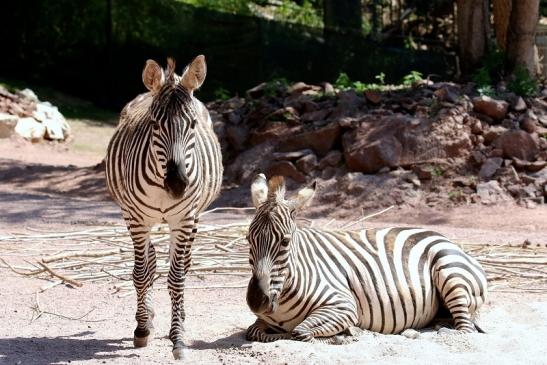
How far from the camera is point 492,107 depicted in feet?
47.8

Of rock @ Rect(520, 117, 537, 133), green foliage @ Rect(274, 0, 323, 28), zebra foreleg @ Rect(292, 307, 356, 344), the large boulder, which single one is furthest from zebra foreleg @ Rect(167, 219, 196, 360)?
green foliage @ Rect(274, 0, 323, 28)

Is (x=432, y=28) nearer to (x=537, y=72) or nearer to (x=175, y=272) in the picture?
(x=537, y=72)

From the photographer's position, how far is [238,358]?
5.90 m

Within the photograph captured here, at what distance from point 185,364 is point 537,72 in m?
12.2

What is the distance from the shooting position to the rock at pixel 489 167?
13781 mm

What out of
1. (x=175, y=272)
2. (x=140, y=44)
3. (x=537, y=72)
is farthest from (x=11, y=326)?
(x=140, y=44)

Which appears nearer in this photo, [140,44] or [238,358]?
[238,358]

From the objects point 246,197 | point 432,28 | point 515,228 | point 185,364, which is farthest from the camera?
point 432,28

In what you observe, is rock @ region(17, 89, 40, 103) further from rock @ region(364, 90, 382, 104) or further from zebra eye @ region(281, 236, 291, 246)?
zebra eye @ region(281, 236, 291, 246)

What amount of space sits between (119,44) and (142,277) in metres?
19.7

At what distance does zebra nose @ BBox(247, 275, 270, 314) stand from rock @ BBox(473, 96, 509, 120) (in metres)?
9.44

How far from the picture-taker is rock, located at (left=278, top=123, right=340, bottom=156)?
14953mm

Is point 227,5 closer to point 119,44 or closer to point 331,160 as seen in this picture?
point 119,44

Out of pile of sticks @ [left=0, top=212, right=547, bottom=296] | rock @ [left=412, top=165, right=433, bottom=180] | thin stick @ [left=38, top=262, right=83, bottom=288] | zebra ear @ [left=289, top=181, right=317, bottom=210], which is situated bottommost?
rock @ [left=412, top=165, right=433, bottom=180]
